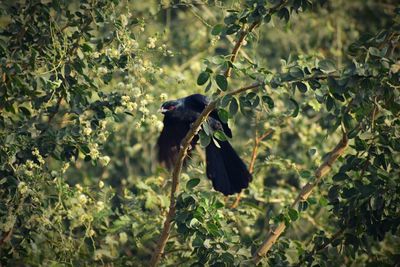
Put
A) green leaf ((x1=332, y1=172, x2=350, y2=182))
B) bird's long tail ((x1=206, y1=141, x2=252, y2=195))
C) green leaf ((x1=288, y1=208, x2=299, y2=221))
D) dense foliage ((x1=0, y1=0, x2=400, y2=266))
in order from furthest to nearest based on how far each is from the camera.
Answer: bird's long tail ((x1=206, y1=141, x2=252, y2=195))
green leaf ((x1=332, y1=172, x2=350, y2=182))
green leaf ((x1=288, y1=208, x2=299, y2=221))
dense foliage ((x1=0, y1=0, x2=400, y2=266))

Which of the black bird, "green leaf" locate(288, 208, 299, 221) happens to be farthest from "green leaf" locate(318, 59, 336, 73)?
the black bird

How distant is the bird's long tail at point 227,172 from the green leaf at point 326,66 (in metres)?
1.59

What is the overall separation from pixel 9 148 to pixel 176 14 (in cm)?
494

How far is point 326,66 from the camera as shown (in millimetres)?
3018

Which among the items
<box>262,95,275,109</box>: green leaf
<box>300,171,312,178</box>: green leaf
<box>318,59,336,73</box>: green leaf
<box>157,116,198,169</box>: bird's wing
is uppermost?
<box>318,59,336,73</box>: green leaf

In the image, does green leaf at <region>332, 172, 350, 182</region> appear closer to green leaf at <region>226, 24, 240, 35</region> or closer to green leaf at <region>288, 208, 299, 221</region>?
green leaf at <region>288, 208, 299, 221</region>

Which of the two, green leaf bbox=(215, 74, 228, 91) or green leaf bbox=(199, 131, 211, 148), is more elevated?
green leaf bbox=(215, 74, 228, 91)

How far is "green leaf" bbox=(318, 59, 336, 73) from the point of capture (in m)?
3.00

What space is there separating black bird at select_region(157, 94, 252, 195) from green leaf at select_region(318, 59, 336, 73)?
1422mm

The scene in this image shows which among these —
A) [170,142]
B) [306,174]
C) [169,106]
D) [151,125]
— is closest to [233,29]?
[151,125]

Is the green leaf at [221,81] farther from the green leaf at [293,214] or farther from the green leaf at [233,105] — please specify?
the green leaf at [293,214]

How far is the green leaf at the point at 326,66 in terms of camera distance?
3.00 metres

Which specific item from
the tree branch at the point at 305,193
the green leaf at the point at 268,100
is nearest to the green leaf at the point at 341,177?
the tree branch at the point at 305,193

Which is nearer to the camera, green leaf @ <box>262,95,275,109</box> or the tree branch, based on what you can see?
green leaf @ <box>262,95,275,109</box>
